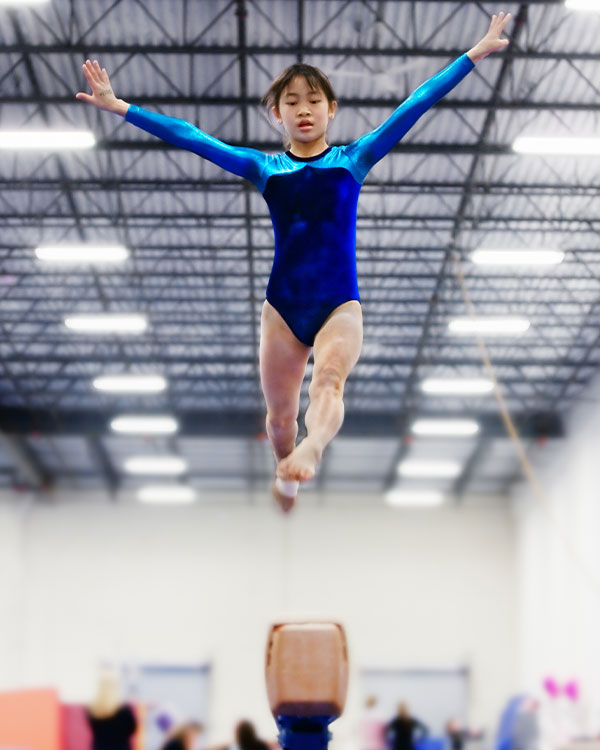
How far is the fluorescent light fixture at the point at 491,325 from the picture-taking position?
1848cm

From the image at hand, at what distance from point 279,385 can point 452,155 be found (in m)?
12.1

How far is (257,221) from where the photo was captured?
1636 centimetres

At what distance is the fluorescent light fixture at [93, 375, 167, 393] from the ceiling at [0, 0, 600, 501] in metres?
0.31

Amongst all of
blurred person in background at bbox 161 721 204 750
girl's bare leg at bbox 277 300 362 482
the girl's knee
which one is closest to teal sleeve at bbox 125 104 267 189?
girl's bare leg at bbox 277 300 362 482

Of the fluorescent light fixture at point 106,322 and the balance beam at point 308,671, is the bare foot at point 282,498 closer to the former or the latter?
the balance beam at point 308,671

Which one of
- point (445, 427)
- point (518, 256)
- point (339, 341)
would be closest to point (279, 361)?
point (339, 341)

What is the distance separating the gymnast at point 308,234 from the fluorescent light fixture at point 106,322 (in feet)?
48.3

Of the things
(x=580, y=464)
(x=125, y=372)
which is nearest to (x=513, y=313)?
(x=580, y=464)

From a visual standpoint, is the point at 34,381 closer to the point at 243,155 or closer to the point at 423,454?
the point at 423,454

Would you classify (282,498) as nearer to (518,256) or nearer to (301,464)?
(301,464)

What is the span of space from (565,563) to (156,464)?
9420 mm

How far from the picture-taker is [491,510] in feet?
86.2

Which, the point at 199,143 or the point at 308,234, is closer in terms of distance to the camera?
the point at 308,234

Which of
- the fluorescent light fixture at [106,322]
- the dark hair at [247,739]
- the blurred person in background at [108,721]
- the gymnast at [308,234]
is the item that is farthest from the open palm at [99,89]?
the fluorescent light fixture at [106,322]
